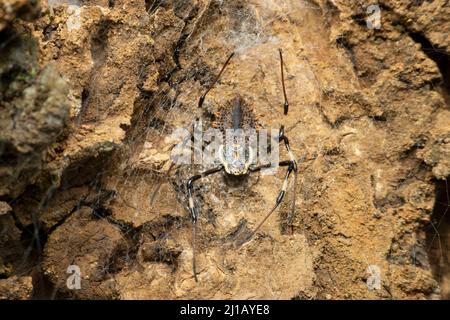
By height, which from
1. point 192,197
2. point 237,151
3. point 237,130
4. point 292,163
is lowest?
point 192,197

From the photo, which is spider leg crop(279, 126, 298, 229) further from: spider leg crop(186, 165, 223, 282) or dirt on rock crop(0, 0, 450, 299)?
spider leg crop(186, 165, 223, 282)

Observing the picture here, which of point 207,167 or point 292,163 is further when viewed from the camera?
point 207,167

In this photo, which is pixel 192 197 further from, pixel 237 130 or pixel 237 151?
pixel 237 130

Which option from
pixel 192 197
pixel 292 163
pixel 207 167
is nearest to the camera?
pixel 192 197

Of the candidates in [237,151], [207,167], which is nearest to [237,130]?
[237,151]

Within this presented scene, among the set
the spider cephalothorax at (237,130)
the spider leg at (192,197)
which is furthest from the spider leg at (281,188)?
the spider leg at (192,197)

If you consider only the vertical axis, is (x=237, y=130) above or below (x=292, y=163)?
above

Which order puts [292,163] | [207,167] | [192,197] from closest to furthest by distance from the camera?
[192,197]
[292,163]
[207,167]

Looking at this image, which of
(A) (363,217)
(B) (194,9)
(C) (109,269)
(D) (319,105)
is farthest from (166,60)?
(A) (363,217)
